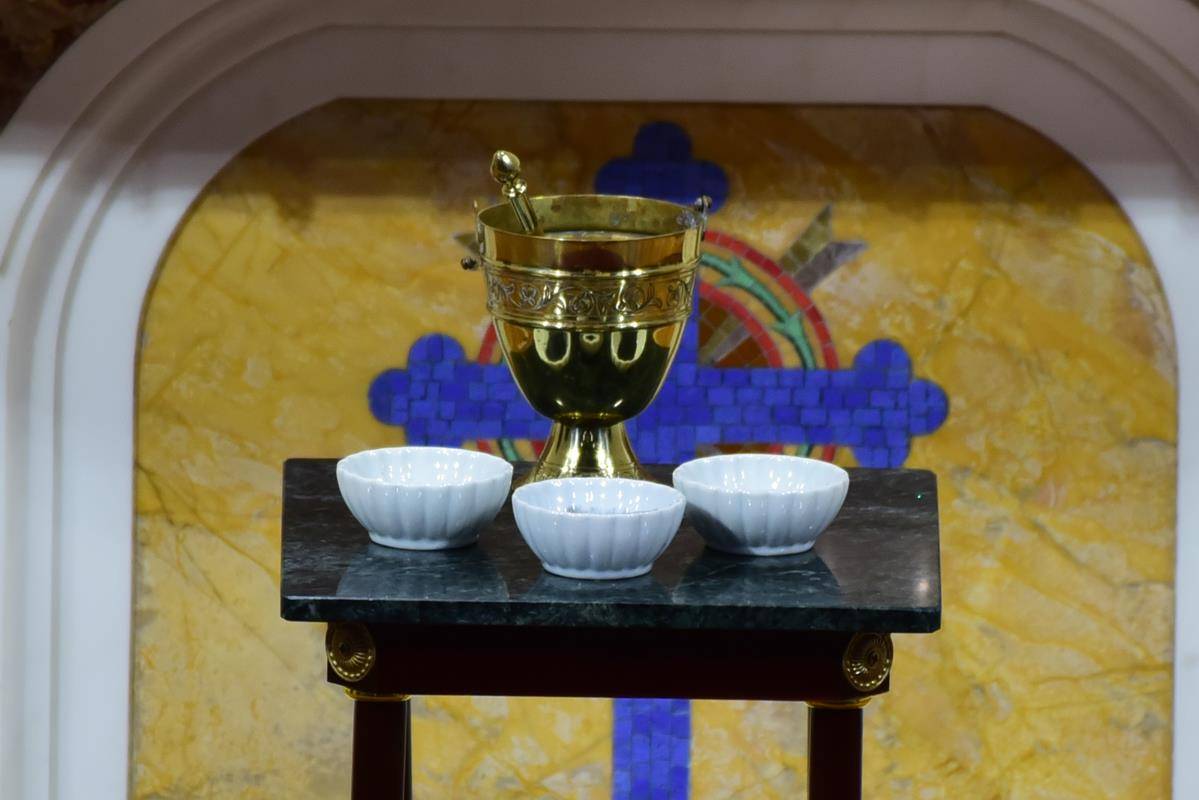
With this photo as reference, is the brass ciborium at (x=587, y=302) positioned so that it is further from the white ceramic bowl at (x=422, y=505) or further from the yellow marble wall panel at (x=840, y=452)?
the yellow marble wall panel at (x=840, y=452)

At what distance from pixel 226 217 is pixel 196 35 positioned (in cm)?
19

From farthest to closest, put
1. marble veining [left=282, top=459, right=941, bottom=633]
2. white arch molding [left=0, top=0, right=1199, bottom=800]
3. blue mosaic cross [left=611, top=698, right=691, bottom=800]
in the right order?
blue mosaic cross [left=611, top=698, right=691, bottom=800] < white arch molding [left=0, top=0, right=1199, bottom=800] < marble veining [left=282, top=459, right=941, bottom=633]

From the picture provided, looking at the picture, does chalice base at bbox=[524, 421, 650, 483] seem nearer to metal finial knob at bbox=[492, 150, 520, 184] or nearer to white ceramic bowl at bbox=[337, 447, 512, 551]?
white ceramic bowl at bbox=[337, 447, 512, 551]

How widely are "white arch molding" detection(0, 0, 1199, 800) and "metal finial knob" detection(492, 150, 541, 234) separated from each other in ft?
1.71

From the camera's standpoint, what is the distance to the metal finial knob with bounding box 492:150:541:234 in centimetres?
142

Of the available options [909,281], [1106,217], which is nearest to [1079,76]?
[1106,217]

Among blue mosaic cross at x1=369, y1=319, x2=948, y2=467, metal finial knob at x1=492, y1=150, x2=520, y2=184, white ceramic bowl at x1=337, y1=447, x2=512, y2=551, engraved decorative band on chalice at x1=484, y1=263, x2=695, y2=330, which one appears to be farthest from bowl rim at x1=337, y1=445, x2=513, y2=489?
blue mosaic cross at x1=369, y1=319, x2=948, y2=467

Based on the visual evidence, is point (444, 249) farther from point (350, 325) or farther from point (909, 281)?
point (909, 281)

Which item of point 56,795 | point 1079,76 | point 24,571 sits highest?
point 1079,76

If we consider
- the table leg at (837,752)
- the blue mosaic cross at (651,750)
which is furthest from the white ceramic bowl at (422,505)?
the blue mosaic cross at (651,750)

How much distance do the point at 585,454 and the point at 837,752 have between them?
304 mm

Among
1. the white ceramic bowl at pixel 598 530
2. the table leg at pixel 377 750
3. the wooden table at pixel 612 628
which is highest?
the white ceramic bowl at pixel 598 530

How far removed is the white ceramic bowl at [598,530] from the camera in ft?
4.24

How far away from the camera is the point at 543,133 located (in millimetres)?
1989
